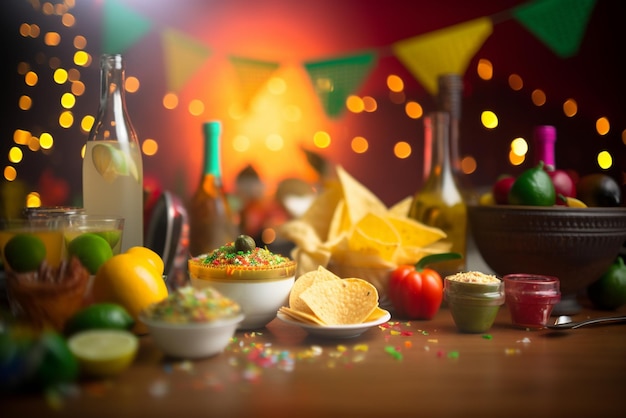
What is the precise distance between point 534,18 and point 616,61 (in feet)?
0.91

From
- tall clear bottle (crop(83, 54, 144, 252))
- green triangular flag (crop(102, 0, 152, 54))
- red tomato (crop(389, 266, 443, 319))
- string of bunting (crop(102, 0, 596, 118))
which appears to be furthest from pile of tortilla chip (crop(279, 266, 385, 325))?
green triangular flag (crop(102, 0, 152, 54))

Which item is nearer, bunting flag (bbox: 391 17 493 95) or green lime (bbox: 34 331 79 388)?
green lime (bbox: 34 331 79 388)

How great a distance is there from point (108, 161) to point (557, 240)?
946 mm

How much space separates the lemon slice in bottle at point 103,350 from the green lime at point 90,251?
23cm

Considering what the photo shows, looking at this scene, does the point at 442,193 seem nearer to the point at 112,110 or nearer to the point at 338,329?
the point at 338,329

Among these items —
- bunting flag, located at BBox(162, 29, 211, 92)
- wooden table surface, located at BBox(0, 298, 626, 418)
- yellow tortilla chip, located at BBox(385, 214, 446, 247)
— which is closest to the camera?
wooden table surface, located at BBox(0, 298, 626, 418)

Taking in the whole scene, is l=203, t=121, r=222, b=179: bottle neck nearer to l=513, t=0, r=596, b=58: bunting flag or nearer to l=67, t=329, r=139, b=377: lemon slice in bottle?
l=67, t=329, r=139, b=377: lemon slice in bottle

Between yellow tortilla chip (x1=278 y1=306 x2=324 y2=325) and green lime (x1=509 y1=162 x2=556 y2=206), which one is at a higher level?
green lime (x1=509 y1=162 x2=556 y2=206)

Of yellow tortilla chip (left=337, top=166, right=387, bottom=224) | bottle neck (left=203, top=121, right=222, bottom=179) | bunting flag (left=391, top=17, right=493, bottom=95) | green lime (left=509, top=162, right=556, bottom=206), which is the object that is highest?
bunting flag (left=391, top=17, right=493, bottom=95)

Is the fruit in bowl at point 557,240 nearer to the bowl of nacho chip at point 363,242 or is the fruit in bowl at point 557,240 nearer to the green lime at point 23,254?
the bowl of nacho chip at point 363,242

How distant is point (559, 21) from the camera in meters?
1.76

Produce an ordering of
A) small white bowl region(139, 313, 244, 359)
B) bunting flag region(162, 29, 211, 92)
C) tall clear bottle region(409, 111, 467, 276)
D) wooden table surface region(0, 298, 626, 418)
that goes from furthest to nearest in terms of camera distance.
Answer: bunting flag region(162, 29, 211, 92) → tall clear bottle region(409, 111, 467, 276) → small white bowl region(139, 313, 244, 359) → wooden table surface region(0, 298, 626, 418)

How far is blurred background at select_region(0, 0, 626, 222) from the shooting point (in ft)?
5.81

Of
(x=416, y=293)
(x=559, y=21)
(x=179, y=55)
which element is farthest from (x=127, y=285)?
(x=559, y=21)
